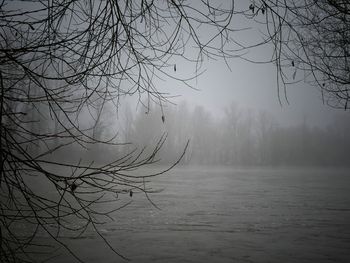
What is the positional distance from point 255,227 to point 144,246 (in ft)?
11.9

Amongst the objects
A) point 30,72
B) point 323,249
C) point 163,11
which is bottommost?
point 323,249

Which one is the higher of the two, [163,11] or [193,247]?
[163,11]

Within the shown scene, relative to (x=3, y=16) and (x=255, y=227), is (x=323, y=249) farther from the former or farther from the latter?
(x=3, y=16)

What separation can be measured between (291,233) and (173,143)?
207 ft

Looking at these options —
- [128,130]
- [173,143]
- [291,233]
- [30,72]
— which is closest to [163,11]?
[30,72]

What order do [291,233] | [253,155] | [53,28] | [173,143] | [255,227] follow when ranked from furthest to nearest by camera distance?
[253,155] < [173,143] < [255,227] < [291,233] < [53,28]

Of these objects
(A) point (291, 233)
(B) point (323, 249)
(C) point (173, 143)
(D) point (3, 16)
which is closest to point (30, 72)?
(D) point (3, 16)

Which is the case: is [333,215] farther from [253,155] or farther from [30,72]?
[253,155]

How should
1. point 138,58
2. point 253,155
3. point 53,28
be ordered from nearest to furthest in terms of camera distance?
point 53,28 < point 138,58 < point 253,155

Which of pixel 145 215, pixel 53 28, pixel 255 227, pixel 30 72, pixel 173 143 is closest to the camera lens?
pixel 30 72

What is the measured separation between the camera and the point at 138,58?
303cm

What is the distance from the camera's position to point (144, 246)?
731cm

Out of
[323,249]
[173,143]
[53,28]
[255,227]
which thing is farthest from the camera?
[173,143]

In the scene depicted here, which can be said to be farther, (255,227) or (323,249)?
(255,227)
